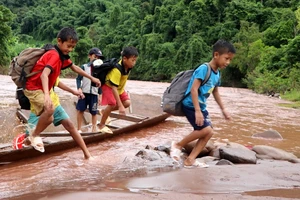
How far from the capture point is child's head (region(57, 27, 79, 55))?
4.02m

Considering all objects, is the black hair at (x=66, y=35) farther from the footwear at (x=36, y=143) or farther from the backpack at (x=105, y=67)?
the backpack at (x=105, y=67)

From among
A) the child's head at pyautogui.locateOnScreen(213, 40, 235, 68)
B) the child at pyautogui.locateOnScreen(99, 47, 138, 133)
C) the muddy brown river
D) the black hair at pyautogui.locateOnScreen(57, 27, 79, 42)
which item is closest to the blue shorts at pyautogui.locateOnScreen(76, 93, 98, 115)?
the child at pyautogui.locateOnScreen(99, 47, 138, 133)

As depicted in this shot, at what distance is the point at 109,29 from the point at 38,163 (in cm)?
5591

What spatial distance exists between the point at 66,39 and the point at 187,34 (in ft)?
143

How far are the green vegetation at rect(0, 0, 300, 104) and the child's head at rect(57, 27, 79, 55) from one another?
18.7 metres

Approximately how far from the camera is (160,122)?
8133mm

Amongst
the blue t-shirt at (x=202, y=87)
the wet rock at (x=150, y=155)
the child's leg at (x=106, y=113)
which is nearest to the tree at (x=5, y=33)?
the child's leg at (x=106, y=113)

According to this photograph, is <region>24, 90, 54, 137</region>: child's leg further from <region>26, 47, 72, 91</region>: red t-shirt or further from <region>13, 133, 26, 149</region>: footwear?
<region>13, 133, 26, 149</region>: footwear

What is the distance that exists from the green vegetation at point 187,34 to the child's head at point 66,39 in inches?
735

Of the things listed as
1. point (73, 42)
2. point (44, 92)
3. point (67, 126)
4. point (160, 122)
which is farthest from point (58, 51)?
point (160, 122)

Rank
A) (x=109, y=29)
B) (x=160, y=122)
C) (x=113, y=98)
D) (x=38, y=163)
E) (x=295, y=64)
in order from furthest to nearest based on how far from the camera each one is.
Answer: (x=109, y=29), (x=295, y=64), (x=160, y=122), (x=113, y=98), (x=38, y=163)

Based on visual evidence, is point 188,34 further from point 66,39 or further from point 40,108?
point 40,108

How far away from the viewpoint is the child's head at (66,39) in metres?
4.02

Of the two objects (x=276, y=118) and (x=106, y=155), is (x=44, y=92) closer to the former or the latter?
(x=106, y=155)
